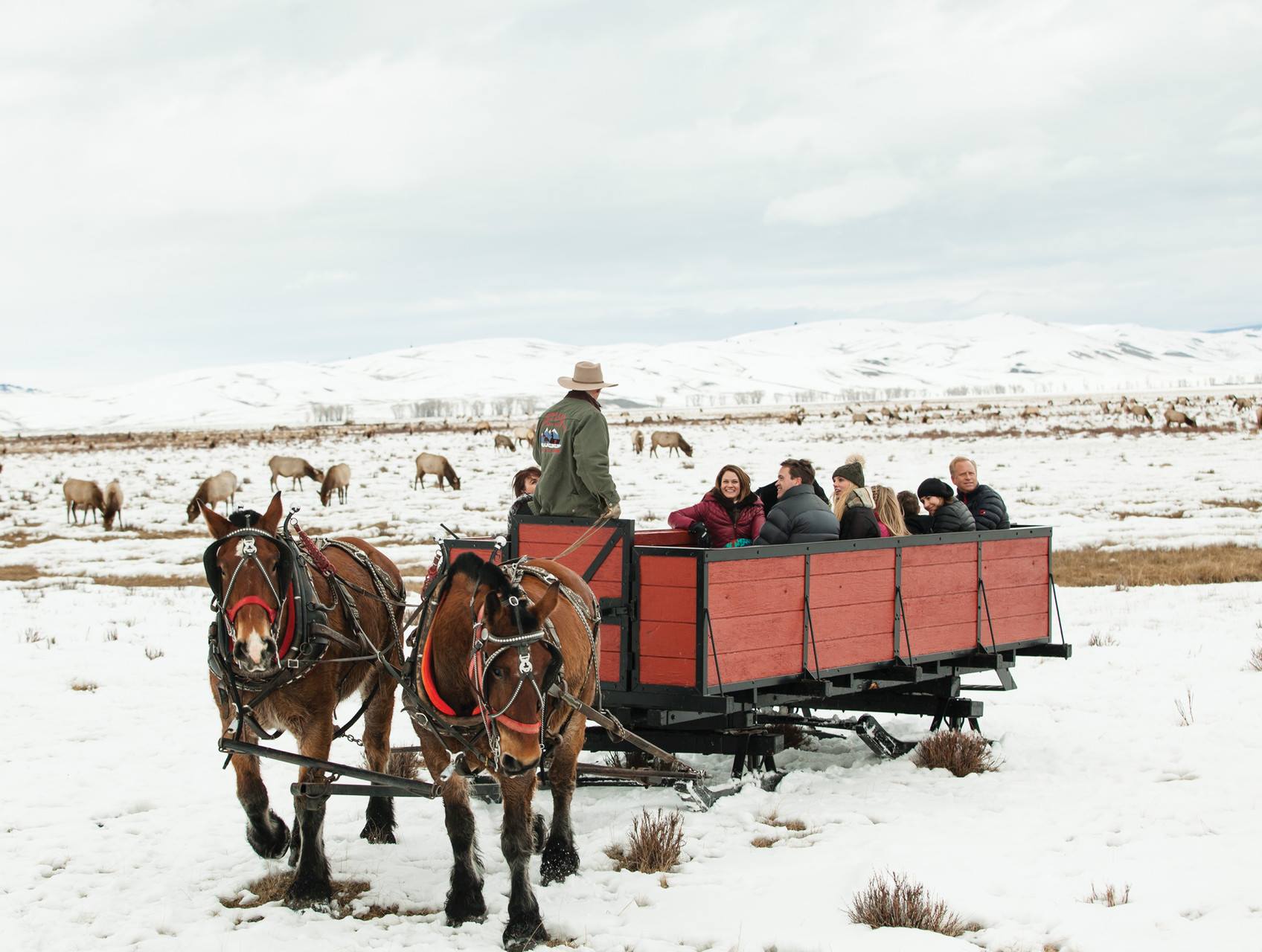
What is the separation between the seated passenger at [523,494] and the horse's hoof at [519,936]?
275cm

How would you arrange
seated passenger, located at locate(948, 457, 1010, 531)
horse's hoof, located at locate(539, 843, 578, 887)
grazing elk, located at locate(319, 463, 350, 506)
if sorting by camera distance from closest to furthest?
horse's hoof, located at locate(539, 843, 578, 887)
seated passenger, located at locate(948, 457, 1010, 531)
grazing elk, located at locate(319, 463, 350, 506)

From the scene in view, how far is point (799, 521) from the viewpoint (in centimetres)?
771

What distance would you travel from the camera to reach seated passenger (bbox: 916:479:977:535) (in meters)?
8.89

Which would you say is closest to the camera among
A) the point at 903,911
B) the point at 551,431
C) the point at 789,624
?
the point at 903,911

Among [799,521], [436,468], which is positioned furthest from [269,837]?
[436,468]

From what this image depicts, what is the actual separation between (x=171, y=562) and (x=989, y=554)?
17029 millimetres

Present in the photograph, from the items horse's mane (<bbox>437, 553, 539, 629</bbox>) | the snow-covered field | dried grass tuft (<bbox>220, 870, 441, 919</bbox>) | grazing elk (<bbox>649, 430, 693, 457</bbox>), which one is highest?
grazing elk (<bbox>649, 430, 693, 457</bbox>)

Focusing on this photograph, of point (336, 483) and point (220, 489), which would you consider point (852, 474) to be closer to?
point (336, 483)

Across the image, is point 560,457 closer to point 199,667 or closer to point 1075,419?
point 199,667

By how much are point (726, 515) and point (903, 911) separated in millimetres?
3770

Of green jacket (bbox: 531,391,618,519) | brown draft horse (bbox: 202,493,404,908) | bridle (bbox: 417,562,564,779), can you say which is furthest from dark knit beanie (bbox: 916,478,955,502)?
bridle (bbox: 417,562,564,779)

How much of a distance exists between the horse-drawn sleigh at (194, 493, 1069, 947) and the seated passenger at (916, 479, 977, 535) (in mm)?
388

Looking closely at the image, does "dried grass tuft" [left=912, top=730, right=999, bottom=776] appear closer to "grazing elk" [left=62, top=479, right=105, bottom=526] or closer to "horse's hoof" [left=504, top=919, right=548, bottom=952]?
"horse's hoof" [left=504, top=919, right=548, bottom=952]

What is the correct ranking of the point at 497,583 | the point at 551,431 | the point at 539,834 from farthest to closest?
1. the point at 551,431
2. the point at 539,834
3. the point at 497,583
